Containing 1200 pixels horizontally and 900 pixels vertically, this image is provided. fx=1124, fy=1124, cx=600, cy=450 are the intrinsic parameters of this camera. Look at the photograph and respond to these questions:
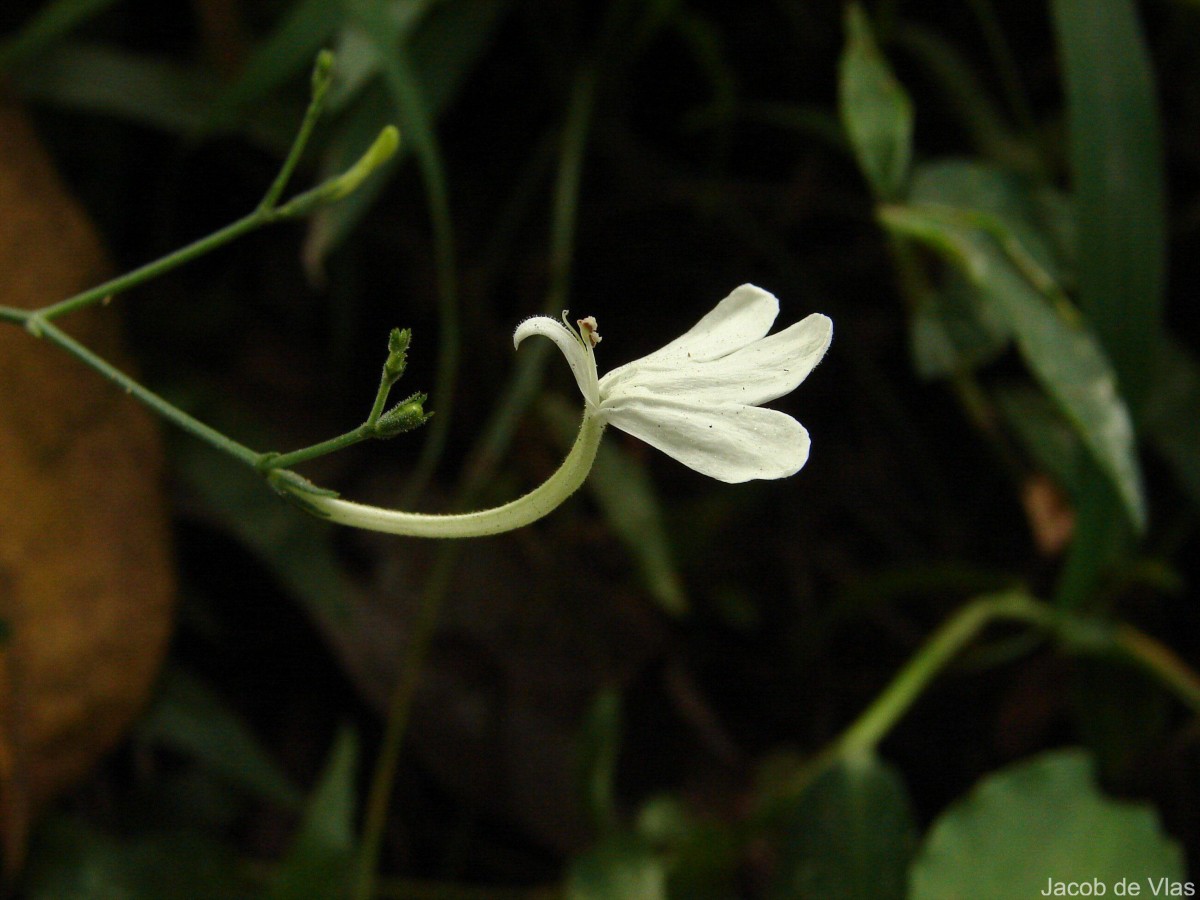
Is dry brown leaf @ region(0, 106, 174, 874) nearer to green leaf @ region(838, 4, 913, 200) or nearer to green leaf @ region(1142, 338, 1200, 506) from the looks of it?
green leaf @ region(838, 4, 913, 200)

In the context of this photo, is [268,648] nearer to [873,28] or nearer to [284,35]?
[284,35]

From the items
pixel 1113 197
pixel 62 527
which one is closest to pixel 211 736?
pixel 62 527

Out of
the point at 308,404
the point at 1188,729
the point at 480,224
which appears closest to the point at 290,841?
the point at 308,404

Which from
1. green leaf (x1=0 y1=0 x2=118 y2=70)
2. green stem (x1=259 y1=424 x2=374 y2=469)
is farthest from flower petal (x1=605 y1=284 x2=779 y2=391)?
green leaf (x1=0 y1=0 x2=118 y2=70)

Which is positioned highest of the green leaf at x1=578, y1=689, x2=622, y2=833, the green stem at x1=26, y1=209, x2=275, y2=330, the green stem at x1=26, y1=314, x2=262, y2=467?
the green stem at x1=26, y1=209, x2=275, y2=330

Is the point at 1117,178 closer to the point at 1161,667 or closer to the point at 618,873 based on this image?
the point at 1161,667

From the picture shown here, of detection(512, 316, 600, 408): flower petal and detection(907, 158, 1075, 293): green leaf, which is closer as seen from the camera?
detection(512, 316, 600, 408): flower petal

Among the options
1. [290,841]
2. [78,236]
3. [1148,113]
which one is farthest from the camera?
[290,841]
